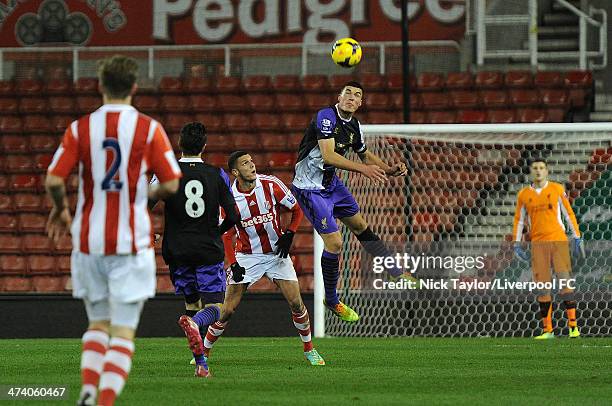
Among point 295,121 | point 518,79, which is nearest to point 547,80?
point 518,79

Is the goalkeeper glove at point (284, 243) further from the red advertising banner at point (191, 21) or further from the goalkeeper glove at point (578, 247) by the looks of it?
the red advertising banner at point (191, 21)

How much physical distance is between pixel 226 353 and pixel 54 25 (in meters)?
10.2

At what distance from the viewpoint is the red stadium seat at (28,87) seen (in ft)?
55.4

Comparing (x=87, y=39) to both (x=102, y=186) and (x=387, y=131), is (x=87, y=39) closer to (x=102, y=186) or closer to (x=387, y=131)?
(x=387, y=131)

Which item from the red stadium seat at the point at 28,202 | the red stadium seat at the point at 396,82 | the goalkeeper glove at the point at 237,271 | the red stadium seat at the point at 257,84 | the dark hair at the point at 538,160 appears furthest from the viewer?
the red stadium seat at the point at 257,84

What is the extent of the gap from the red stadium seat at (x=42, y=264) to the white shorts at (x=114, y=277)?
9.52 m

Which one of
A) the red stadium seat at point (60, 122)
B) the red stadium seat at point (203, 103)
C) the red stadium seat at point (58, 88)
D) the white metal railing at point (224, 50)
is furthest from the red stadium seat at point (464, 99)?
the red stadium seat at point (58, 88)

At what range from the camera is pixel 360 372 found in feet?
25.2

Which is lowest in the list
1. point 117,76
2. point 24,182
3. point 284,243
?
point 284,243

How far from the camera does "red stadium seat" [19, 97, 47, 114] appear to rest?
16.6 metres

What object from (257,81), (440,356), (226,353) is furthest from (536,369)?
(257,81)

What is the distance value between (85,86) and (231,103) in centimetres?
210

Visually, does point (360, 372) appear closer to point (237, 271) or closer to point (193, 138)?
point (237, 271)

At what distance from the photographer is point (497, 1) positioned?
16719 mm
